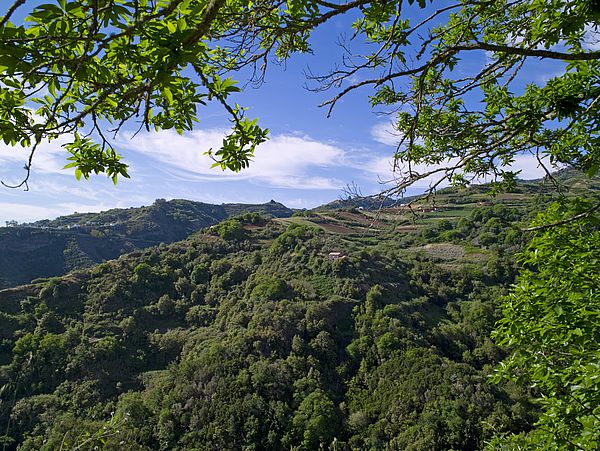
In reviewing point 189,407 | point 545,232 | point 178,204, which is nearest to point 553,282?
point 545,232

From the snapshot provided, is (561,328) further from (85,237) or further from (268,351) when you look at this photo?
(85,237)

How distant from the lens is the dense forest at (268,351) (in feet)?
52.9

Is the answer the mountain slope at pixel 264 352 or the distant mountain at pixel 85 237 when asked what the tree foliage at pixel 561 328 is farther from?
the distant mountain at pixel 85 237

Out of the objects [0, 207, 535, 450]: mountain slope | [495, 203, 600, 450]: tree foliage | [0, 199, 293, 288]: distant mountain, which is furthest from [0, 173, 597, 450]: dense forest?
[0, 199, 293, 288]: distant mountain

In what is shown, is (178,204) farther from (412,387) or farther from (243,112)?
(243,112)

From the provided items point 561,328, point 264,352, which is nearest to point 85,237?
point 264,352

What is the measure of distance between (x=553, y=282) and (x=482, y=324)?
73.8 ft

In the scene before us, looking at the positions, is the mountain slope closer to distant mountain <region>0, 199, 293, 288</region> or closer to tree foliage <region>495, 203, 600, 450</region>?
tree foliage <region>495, 203, 600, 450</region>

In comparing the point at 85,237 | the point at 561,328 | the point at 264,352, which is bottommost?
the point at 264,352

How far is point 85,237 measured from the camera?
70312 millimetres

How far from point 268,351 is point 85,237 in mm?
65056

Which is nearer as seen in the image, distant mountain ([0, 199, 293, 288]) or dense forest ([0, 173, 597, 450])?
dense forest ([0, 173, 597, 450])

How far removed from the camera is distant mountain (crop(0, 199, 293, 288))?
57594 mm

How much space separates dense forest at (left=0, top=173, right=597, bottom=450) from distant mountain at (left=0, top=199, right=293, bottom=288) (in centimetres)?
3431
